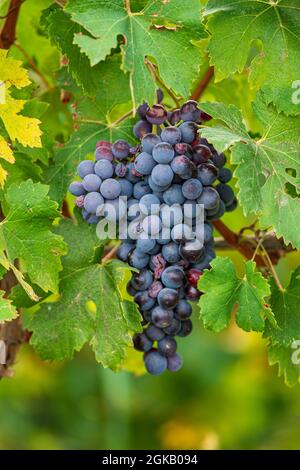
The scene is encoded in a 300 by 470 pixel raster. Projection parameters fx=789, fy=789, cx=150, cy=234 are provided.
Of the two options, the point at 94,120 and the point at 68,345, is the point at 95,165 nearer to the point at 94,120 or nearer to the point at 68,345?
the point at 94,120

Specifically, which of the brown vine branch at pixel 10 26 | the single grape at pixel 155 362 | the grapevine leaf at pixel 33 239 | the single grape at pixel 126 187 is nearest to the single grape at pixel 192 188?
the single grape at pixel 126 187

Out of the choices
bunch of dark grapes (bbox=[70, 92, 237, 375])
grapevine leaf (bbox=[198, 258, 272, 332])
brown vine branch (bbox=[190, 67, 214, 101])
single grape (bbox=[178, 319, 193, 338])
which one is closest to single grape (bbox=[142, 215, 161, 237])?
bunch of dark grapes (bbox=[70, 92, 237, 375])

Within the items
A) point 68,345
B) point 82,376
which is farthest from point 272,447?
point 68,345

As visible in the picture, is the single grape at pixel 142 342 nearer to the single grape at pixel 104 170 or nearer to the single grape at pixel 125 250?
the single grape at pixel 125 250

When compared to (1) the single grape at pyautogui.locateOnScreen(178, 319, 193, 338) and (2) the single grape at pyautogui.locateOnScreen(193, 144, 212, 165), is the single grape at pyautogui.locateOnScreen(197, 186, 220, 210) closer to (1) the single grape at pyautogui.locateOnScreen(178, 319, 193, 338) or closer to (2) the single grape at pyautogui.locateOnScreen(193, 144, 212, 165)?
(2) the single grape at pyautogui.locateOnScreen(193, 144, 212, 165)

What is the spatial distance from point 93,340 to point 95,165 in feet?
0.99

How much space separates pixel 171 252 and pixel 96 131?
12.5 inches

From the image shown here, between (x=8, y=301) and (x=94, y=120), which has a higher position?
(x=94, y=120)

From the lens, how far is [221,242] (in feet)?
5.48

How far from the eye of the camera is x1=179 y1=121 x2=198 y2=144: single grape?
4.31ft

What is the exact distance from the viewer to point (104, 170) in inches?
52.6

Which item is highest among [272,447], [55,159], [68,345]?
[55,159]

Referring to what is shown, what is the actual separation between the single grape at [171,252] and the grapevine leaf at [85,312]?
79mm

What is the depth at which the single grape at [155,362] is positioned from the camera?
1435mm
